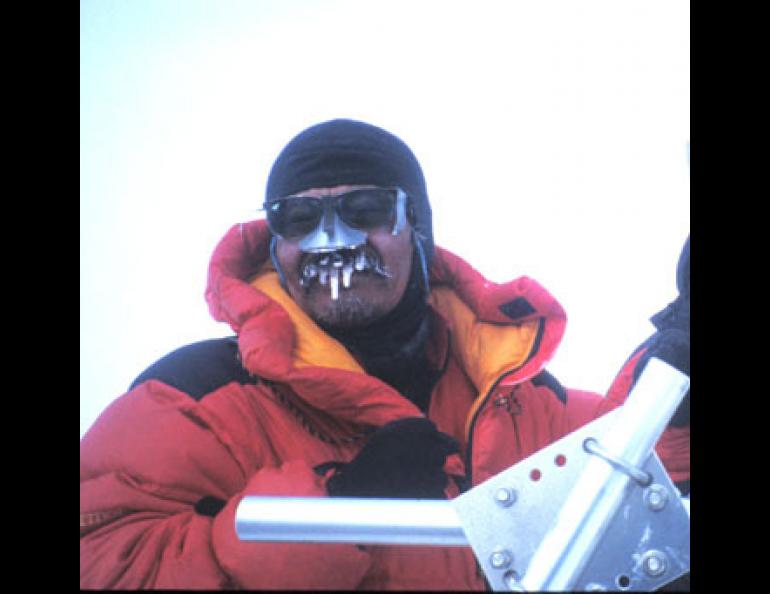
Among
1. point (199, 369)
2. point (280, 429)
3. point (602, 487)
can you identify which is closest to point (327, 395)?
point (280, 429)

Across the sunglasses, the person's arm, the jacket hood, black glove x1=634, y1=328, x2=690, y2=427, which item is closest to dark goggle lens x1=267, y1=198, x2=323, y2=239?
the sunglasses

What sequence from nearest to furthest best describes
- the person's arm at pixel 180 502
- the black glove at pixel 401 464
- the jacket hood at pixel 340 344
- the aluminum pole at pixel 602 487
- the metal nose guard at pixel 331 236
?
the aluminum pole at pixel 602 487 < the person's arm at pixel 180 502 < the black glove at pixel 401 464 < the jacket hood at pixel 340 344 < the metal nose guard at pixel 331 236

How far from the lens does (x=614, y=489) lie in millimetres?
513

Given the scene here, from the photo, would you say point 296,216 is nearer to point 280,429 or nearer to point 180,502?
point 280,429

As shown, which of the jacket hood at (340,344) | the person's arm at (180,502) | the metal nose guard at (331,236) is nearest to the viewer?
the person's arm at (180,502)

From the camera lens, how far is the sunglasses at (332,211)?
1129 millimetres

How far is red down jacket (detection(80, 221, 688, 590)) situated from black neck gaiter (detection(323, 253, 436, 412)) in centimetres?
4

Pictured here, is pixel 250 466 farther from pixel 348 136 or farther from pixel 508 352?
pixel 348 136

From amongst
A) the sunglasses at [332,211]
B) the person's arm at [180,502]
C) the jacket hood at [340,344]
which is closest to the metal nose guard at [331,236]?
the sunglasses at [332,211]

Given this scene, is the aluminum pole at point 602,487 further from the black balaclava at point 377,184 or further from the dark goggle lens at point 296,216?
the dark goggle lens at point 296,216

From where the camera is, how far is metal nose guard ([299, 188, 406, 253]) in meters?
1.10

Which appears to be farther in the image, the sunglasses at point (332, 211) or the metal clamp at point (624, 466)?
the sunglasses at point (332, 211)

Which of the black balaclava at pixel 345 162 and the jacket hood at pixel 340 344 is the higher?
the black balaclava at pixel 345 162

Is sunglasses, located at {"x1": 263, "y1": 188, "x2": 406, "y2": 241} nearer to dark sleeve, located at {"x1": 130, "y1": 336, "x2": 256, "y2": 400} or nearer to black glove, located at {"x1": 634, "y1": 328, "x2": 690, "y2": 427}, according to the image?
dark sleeve, located at {"x1": 130, "y1": 336, "x2": 256, "y2": 400}
